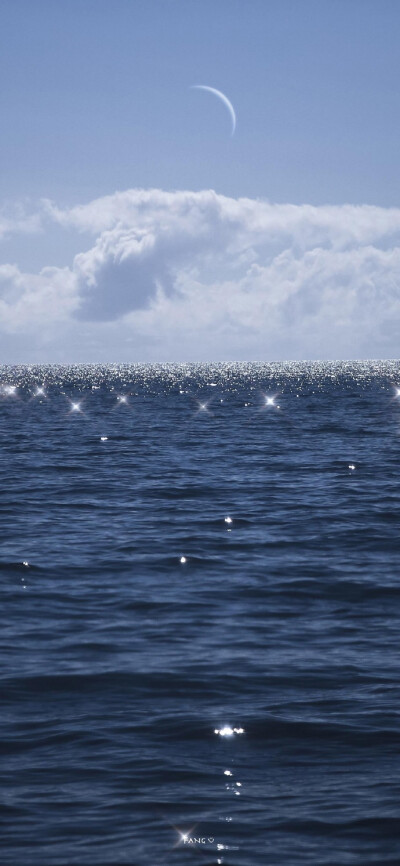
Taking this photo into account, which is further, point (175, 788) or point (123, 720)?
point (123, 720)

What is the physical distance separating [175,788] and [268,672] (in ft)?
11.4

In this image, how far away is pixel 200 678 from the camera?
1154 centimetres

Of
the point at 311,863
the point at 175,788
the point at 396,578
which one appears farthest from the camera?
the point at 396,578

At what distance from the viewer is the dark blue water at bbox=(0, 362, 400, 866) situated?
7.79 metres

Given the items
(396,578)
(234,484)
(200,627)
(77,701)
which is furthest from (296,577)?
(234,484)

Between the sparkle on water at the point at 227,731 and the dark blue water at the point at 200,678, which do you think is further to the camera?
the sparkle on water at the point at 227,731

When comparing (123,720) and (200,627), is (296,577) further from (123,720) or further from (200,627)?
(123,720)

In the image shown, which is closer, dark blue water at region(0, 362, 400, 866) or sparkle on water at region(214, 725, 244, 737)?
dark blue water at region(0, 362, 400, 866)

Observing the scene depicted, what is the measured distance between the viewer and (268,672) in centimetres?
1177

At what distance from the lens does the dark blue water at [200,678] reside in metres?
7.79

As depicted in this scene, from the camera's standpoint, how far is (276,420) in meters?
64.9

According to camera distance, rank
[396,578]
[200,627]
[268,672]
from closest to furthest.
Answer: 1. [268,672]
2. [200,627]
3. [396,578]

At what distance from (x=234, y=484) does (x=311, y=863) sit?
2357 cm

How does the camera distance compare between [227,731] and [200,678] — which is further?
[200,678]
